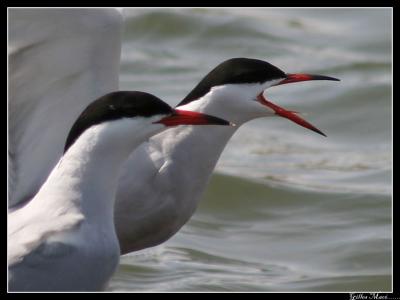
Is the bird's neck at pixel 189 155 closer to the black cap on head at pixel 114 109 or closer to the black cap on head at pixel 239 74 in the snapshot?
the black cap on head at pixel 239 74

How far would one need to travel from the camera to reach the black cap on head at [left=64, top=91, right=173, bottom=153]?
208 inches

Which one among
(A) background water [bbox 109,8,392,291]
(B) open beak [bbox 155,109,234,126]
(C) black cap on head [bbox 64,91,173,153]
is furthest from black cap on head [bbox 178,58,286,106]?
(A) background water [bbox 109,8,392,291]

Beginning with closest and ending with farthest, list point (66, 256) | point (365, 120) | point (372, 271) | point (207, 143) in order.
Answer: point (66, 256) → point (207, 143) → point (372, 271) → point (365, 120)

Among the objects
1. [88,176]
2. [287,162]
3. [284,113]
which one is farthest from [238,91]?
[287,162]

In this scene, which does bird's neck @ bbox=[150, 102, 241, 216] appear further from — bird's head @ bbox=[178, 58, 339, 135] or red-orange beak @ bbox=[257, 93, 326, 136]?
red-orange beak @ bbox=[257, 93, 326, 136]

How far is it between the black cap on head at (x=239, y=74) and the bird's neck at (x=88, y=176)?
104 centimetres

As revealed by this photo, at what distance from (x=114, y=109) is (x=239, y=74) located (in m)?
1.16

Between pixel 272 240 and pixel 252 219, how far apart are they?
1.37 feet

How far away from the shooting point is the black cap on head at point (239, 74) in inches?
248

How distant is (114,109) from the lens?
527 cm

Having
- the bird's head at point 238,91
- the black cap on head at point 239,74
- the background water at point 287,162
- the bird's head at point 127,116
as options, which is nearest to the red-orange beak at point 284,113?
the bird's head at point 238,91
